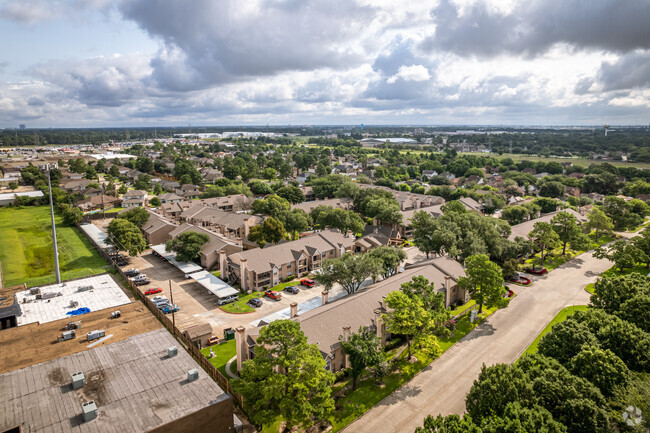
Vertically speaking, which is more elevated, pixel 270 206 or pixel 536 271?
pixel 270 206

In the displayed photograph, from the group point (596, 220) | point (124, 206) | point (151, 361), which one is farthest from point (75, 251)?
point (596, 220)

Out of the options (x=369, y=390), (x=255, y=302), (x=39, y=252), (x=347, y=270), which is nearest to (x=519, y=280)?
(x=347, y=270)

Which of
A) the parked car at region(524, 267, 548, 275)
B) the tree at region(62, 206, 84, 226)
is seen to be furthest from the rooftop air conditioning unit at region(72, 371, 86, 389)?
the tree at region(62, 206, 84, 226)

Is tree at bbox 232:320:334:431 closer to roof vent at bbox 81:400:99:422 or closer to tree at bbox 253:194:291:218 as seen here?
roof vent at bbox 81:400:99:422

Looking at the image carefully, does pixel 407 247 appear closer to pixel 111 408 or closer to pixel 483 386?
pixel 483 386

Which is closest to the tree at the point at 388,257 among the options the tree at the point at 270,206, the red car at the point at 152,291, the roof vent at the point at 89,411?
the red car at the point at 152,291

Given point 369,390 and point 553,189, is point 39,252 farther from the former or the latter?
point 553,189
